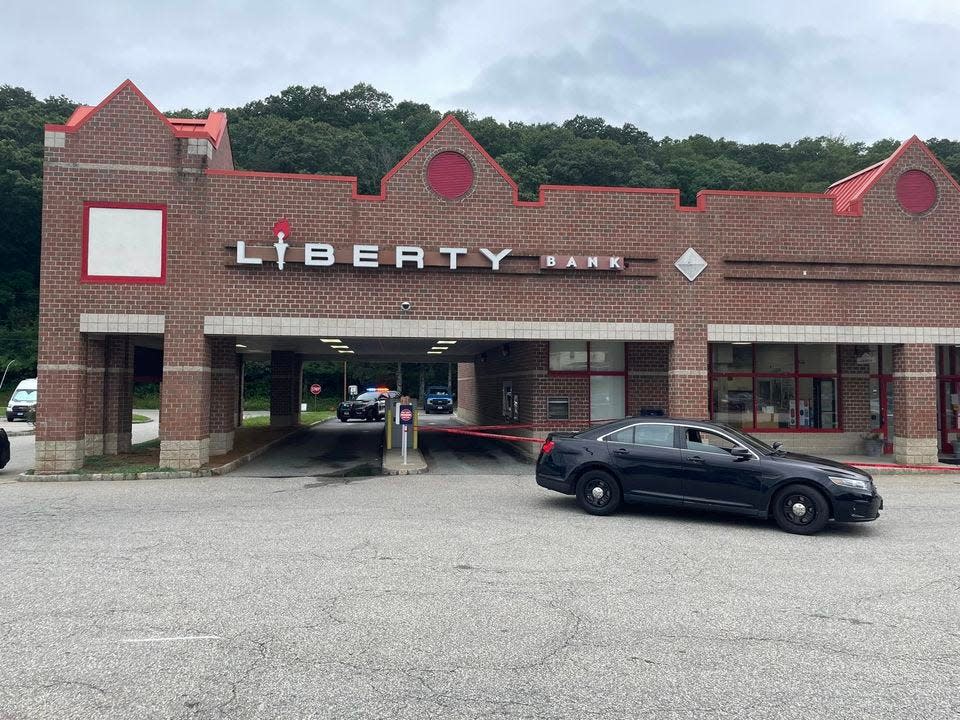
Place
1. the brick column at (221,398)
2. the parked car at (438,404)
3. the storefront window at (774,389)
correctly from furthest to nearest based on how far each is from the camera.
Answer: the parked car at (438,404) < the storefront window at (774,389) < the brick column at (221,398)

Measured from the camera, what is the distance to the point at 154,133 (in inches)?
606

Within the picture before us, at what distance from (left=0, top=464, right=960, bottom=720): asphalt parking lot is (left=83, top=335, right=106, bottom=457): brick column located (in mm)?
7792

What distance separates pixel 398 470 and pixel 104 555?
800cm

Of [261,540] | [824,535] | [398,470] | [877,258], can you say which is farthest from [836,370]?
[261,540]

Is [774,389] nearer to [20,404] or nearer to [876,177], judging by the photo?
[876,177]

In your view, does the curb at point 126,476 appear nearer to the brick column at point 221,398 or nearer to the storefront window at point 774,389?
the brick column at point 221,398

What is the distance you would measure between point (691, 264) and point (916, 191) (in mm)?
5975

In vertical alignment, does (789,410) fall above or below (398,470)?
above

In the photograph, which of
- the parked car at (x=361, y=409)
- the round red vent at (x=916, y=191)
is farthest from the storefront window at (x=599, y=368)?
the parked car at (x=361, y=409)

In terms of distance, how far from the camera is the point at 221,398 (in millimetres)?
19375

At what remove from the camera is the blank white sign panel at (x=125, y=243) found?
49.5ft

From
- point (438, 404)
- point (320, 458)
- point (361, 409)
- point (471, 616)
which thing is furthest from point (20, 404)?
point (471, 616)

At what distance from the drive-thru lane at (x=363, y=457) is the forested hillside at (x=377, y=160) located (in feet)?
136

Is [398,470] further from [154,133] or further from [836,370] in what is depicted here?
[836,370]
